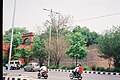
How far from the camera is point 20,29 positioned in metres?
48.2

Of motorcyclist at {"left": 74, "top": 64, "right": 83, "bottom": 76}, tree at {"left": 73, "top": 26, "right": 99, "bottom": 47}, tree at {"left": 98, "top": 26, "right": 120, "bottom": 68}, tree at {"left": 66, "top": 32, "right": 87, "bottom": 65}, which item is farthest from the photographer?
tree at {"left": 73, "top": 26, "right": 99, "bottom": 47}

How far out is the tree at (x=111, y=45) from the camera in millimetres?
19802

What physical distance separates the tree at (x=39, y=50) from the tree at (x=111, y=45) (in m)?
8.32

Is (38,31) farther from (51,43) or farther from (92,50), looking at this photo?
(92,50)

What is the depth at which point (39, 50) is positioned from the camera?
2738cm

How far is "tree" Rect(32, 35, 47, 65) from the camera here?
27.2 metres

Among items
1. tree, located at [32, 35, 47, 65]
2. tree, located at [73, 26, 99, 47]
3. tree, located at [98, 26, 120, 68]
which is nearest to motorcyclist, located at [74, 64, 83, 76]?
tree, located at [98, 26, 120, 68]

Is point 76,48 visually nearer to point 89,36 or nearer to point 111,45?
point 111,45

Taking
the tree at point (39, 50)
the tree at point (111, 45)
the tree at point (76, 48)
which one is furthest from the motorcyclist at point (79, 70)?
the tree at point (39, 50)

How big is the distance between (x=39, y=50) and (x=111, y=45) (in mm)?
10090

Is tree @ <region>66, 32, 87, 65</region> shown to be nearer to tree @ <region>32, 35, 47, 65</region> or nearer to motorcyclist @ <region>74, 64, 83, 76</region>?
tree @ <region>32, 35, 47, 65</region>

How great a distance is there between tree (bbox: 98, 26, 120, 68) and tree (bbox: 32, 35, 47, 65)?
8.32 m

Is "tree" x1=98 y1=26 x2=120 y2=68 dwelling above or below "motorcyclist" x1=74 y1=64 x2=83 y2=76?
above

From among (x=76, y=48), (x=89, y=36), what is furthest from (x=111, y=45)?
(x=89, y=36)
